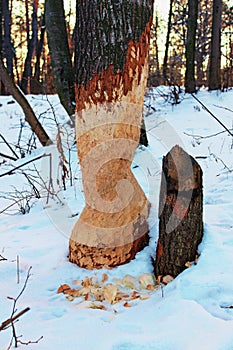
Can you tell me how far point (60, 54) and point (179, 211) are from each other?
3682 millimetres

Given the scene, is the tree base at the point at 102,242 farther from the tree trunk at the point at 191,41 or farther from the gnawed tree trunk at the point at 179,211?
the tree trunk at the point at 191,41

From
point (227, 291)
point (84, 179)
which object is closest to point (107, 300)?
point (227, 291)

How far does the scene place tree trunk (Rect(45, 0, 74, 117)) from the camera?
5.11m

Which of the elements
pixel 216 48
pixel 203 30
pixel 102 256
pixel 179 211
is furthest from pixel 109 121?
pixel 203 30

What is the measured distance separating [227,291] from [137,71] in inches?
55.1

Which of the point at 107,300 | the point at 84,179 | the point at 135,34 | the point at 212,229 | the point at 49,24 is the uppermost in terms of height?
the point at 49,24

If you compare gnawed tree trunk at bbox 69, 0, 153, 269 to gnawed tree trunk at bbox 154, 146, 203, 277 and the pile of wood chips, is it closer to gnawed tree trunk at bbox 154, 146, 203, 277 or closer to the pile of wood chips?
the pile of wood chips

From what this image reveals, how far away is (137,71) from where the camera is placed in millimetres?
2387

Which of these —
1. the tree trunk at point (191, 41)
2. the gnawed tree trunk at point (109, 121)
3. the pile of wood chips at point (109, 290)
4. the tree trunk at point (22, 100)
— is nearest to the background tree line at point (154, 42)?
the tree trunk at point (191, 41)

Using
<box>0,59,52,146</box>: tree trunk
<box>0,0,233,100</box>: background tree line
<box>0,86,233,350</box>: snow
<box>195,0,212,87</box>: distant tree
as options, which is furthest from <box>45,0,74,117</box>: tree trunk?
<box>195,0,212,87</box>: distant tree

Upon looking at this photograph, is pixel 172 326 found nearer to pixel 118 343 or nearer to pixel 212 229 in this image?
pixel 118 343

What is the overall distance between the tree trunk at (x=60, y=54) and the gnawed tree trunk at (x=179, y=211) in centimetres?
314

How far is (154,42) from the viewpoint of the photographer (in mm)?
19516

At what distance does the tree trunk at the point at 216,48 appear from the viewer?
30.5 feet
